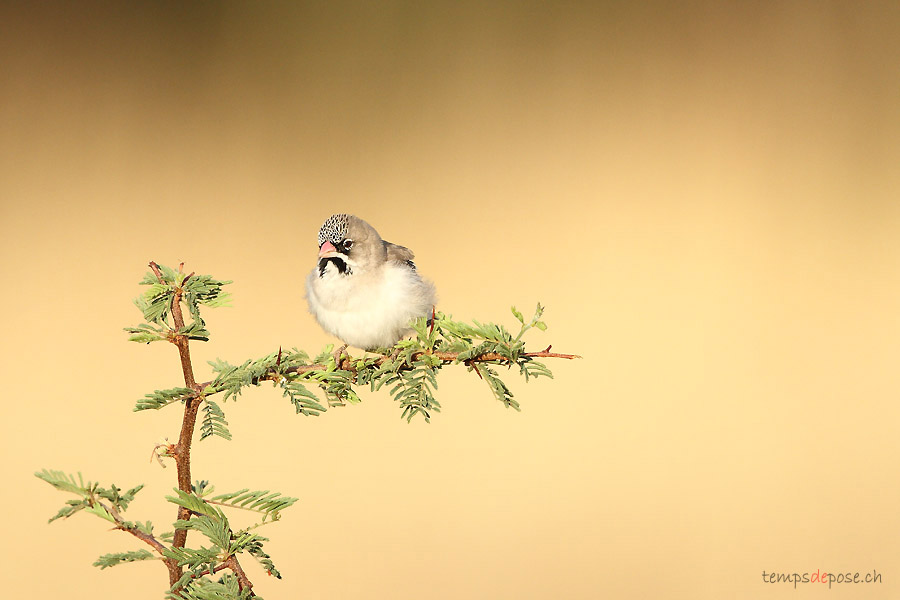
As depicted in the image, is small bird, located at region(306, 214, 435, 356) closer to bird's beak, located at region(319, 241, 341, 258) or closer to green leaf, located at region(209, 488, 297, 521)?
bird's beak, located at region(319, 241, 341, 258)

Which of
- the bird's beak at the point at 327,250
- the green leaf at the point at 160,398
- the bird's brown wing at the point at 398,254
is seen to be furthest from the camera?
the bird's brown wing at the point at 398,254

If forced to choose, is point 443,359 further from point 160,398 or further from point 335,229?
point 335,229

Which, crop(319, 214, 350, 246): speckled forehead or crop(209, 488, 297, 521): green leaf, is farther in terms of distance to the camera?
crop(319, 214, 350, 246): speckled forehead

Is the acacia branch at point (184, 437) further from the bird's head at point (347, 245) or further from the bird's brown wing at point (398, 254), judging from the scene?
the bird's brown wing at point (398, 254)

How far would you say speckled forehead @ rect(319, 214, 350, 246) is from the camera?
1.30 meters

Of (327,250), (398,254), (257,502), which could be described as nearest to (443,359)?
(257,502)

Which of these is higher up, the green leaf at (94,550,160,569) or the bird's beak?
the bird's beak

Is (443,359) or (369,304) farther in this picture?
(369,304)

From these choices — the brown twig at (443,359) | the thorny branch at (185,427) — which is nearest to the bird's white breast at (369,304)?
the brown twig at (443,359)

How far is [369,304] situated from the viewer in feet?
4.32

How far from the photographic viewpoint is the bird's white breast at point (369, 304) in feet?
4.30

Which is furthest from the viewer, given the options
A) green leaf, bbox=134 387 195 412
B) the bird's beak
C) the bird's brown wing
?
the bird's brown wing

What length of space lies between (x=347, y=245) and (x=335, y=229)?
41 mm

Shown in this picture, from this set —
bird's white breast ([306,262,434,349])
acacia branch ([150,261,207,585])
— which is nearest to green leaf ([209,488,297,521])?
acacia branch ([150,261,207,585])
